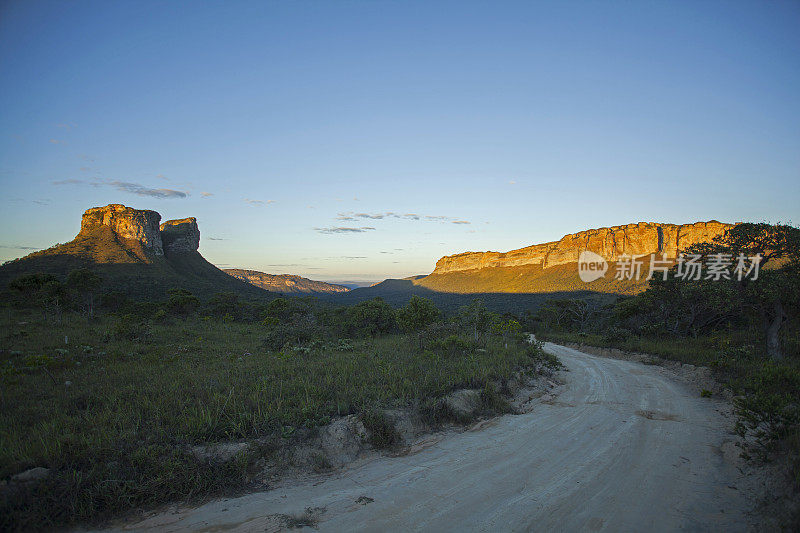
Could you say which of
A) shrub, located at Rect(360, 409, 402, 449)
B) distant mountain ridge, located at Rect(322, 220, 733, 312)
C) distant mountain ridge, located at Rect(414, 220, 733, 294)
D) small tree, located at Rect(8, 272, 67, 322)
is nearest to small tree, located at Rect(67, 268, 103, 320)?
small tree, located at Rect(8, 272, 67, 322)

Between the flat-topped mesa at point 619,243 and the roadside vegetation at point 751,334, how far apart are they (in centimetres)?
6563

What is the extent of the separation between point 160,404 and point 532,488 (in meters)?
7.18

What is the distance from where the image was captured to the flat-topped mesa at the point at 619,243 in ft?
274

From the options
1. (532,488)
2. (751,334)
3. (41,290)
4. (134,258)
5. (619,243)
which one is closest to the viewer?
(532,488)

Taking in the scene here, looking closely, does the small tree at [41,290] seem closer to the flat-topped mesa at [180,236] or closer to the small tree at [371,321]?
the small tree at [371,321]

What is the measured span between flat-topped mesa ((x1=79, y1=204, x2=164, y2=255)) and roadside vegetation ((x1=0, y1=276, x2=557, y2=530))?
78.1 meters

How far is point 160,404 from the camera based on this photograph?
6645 millimetres

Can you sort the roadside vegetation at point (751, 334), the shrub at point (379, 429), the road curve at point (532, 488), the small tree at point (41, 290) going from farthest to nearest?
1. the small tree at point (41, 290)
2. the shrub at point (379, 429)
3. the roadside vegetation at point (751, 334)
4. the road curve at point (532, 488)

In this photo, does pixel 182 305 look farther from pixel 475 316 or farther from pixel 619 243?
pixel 619 243

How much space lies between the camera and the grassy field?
14.3 ft

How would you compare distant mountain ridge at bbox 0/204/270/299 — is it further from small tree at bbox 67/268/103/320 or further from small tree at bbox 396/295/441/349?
small tree at bbox 396/295/441/349

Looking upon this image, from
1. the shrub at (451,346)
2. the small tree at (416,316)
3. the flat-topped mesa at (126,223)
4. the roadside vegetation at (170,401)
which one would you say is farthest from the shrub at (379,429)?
the flat-topped mesa at (126,223)

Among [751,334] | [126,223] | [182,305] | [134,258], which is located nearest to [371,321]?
[751,334]

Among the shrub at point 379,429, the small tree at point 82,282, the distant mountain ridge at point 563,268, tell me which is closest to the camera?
the shrub at point 379,429
